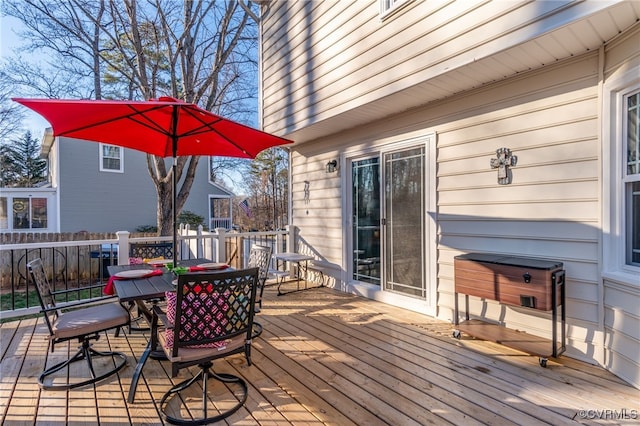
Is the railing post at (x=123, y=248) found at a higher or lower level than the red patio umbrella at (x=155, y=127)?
lower

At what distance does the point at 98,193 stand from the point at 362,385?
13.3m

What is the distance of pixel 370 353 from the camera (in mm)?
3123

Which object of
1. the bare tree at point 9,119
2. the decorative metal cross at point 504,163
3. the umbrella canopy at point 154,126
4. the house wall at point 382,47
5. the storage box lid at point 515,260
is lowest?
the storage box lid at point 515,260

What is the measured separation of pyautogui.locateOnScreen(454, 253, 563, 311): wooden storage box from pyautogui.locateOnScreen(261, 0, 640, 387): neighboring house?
33 cm

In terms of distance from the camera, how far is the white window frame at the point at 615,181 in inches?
104

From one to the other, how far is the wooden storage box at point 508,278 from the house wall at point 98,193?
1200 centimetres

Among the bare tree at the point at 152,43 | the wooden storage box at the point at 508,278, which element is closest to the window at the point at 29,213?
the bare tree at the point at 152,43

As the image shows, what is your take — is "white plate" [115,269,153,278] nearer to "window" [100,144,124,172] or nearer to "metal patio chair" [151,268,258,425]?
"metal patio chair" [151,268,258,425]

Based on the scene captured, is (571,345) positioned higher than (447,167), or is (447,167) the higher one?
(447,167)

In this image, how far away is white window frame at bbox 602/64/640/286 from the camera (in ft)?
8.64

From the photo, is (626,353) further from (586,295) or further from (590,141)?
(590,141)

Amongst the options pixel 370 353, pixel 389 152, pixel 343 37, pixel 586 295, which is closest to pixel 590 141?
pixel 586 295

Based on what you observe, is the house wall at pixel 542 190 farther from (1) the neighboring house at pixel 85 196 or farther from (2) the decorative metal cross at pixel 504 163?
(1) the neighboring house at pixel 85 196

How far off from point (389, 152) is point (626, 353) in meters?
3.17
